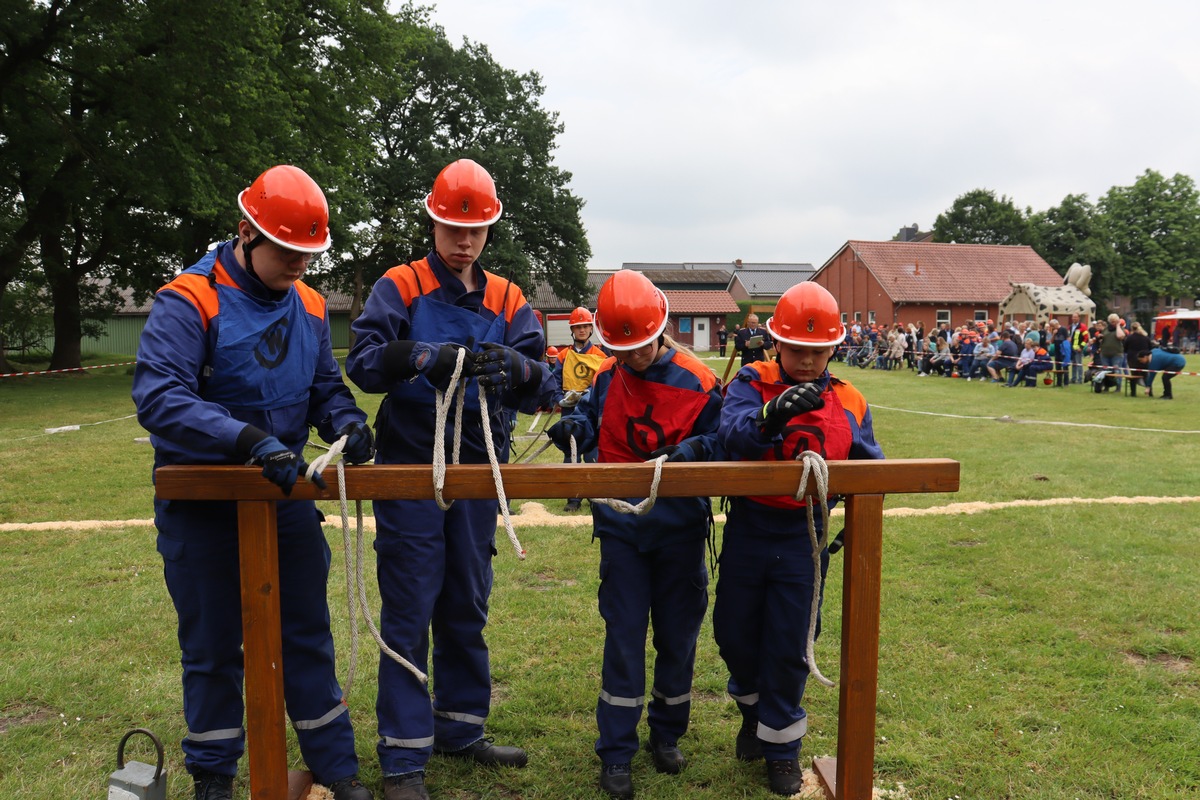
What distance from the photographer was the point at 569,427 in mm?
3322

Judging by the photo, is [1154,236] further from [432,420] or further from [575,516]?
[432,420]

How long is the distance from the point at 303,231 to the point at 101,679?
2.68 meters

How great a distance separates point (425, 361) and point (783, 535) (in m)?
1.51

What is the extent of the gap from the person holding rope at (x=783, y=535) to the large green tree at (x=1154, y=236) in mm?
65178

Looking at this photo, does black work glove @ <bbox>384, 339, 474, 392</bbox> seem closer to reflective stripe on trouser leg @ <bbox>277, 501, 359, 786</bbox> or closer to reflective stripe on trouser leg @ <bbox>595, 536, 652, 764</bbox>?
reflective stripe on trouser leg @ <bbox>277, 501, 359, 786</bbox>

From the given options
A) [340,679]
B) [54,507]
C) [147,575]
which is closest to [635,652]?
[340,679]

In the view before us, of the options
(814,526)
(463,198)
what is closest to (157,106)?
(463,198)

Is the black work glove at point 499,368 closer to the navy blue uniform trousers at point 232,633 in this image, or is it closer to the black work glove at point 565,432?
the black work glove at point 565,432

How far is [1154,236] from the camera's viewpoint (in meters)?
60.6

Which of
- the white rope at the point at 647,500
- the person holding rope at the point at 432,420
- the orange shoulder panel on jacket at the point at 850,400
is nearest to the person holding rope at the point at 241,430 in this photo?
the person holding rope at the point at 432,420

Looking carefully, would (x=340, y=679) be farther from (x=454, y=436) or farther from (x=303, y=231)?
(x=303, y=231)

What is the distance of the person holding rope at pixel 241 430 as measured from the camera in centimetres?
264

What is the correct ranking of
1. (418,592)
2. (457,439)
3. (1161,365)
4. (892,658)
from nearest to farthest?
1. (457,439)
2. (418,592)
3. (892,658)
4. (1161,365)

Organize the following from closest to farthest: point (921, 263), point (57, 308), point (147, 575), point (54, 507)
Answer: point (147, 575) → point (54, 507) → point (57, 308) → point (921, 263)
